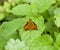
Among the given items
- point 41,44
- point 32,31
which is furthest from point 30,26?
point 41,44

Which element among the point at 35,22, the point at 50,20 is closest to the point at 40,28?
the point at 35,22

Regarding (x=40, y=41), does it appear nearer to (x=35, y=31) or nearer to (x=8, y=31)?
(x=35, y=31)

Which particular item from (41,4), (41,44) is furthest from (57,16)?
(41,44)

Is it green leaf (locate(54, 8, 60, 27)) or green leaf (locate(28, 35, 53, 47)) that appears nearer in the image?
green leaf (locate(28, 35, 53, 47))

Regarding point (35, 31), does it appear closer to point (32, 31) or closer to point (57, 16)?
point (32, 31)

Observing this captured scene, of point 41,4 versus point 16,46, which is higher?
point 41,4

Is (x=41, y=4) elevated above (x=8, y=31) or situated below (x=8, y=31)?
above

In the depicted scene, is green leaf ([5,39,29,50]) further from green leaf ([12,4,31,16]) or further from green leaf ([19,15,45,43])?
green leaf ([12,4,31,16])

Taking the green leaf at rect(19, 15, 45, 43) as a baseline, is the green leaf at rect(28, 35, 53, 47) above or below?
below

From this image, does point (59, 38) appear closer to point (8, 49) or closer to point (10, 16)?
point (8, 49)

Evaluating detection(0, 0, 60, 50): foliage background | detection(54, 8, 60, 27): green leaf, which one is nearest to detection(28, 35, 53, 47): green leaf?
detection(0, 0, 60, 50): foliage background

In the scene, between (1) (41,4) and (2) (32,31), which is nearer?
(2) (32,31)
